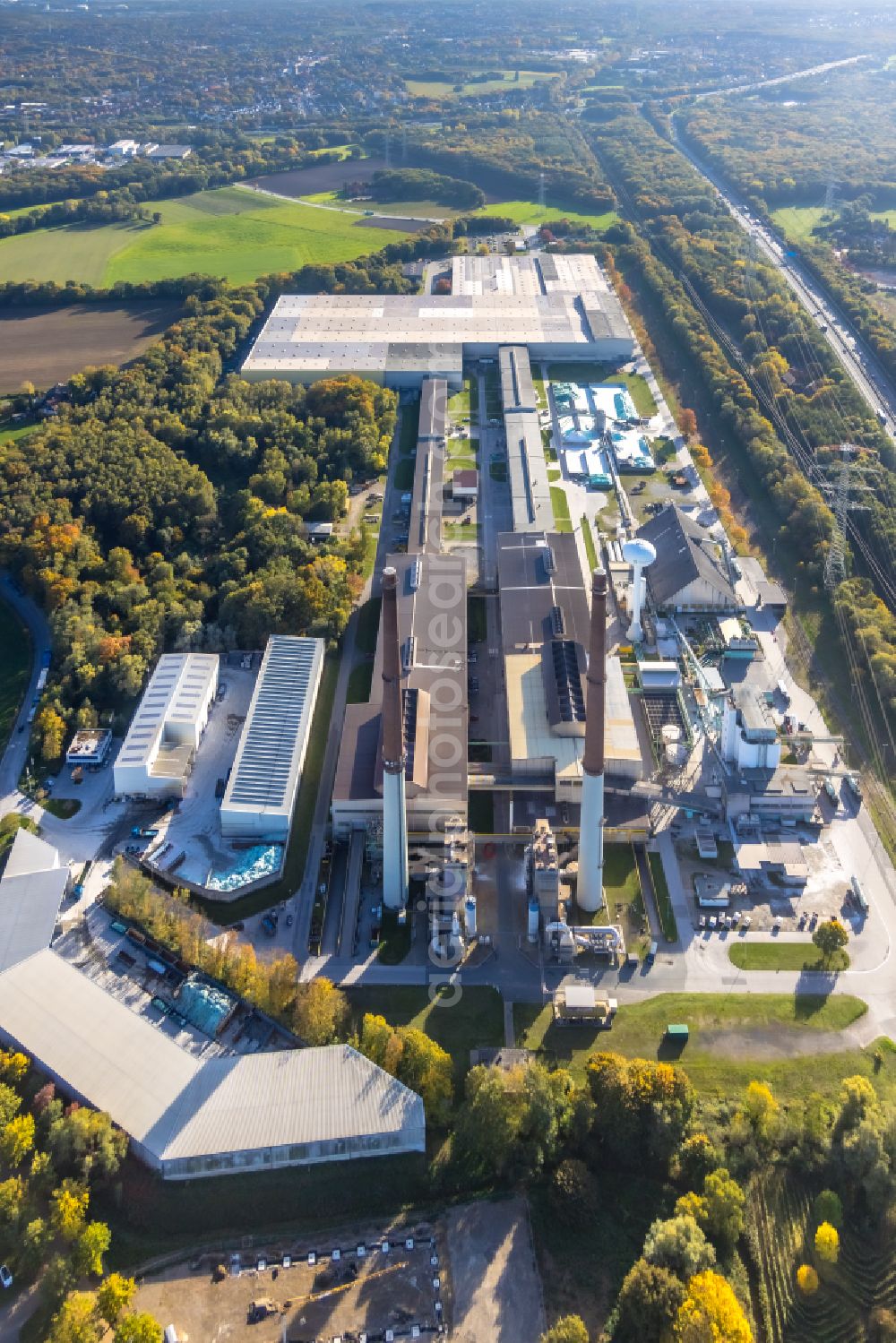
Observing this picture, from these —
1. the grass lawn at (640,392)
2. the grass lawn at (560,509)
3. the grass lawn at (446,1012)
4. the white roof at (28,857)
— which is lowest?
the grass lawn at (446,1012)

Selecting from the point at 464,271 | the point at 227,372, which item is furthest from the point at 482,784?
the point at 464,271

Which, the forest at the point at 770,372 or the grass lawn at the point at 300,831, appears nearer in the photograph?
the grass lawn at the point at 300,831

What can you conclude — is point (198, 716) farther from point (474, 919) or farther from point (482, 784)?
point (474, 919)

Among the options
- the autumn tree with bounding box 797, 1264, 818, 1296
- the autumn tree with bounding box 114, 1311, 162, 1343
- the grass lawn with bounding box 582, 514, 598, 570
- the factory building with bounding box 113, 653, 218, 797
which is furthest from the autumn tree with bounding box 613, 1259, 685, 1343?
the grass lawn with bounding box 582, 514, 598, 570

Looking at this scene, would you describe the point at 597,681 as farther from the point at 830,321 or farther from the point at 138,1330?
the point at 830,321

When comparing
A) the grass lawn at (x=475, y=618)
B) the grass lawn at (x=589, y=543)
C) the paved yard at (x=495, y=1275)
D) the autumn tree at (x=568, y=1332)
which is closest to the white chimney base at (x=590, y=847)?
the paved yard at (x=495, y=1275)

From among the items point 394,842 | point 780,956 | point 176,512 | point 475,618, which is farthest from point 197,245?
point 780,956

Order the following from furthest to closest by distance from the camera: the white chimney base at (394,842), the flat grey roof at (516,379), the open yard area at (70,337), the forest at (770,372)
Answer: the open yard area at (70,337) → the flat grey roof at (516,379) → the forest at (770,372) → the white chimney base at (394,842)

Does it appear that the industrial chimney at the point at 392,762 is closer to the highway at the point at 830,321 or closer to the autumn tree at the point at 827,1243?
the autumn tree at the point at 827,1243
